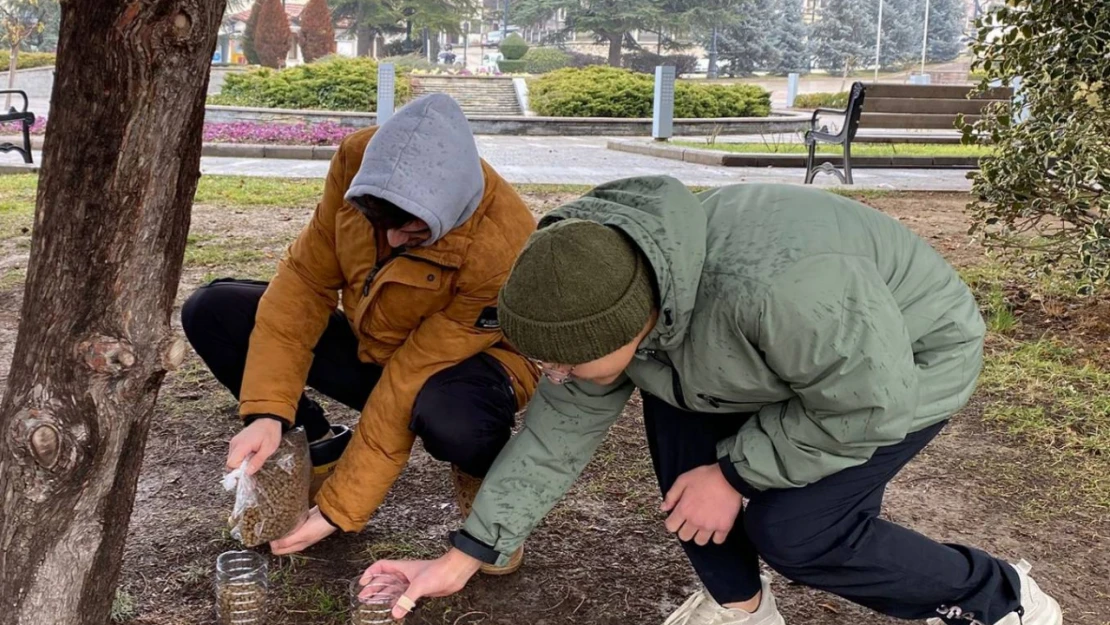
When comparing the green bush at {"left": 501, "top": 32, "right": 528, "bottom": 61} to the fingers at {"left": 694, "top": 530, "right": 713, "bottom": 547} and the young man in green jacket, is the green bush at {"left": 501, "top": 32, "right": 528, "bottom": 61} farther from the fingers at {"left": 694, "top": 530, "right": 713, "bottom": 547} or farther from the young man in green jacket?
the fingers at {"left": 694, "top": 530, "right": 713, "bottom": 547}

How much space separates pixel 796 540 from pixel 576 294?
641 mm

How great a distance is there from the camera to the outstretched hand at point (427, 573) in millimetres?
1805

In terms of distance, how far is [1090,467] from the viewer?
9.70 ft

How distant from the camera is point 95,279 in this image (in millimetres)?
1584

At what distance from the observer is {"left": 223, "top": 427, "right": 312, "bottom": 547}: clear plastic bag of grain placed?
86.4 inches

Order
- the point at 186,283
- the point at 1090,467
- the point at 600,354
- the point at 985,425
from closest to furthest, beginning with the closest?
1. the point at 600,354
2. the point at 1090,467
3. the point at 985,425
4. the point at 186,283

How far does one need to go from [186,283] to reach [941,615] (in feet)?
12.0

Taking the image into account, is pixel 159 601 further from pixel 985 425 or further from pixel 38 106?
pixel 38 106

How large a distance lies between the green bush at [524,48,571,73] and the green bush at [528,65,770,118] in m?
20.6

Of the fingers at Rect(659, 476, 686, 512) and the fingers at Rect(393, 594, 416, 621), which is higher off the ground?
the fingers at Rect(659, 476, 686, 512)

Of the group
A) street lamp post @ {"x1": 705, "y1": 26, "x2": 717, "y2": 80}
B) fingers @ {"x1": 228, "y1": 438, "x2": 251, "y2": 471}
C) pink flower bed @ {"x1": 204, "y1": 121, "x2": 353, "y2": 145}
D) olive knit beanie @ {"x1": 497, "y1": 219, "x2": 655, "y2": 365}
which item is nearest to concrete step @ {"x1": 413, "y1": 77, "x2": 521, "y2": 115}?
pink flower bed @ {"x1": 204, "y1": 121, "x2": 353, "y2": 145}

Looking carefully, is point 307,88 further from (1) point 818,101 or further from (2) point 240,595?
(2) point 240,595

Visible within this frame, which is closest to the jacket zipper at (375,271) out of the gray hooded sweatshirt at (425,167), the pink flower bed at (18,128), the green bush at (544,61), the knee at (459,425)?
the gray hooded sweatshirt at (425,167)

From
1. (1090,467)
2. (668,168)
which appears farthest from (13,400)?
(668,168)
